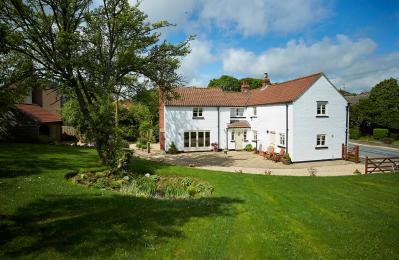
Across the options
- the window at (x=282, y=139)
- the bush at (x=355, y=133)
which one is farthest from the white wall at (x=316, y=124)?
the bush at (x=355, y=133)

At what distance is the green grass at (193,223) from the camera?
790 cm

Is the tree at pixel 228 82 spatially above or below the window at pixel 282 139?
above

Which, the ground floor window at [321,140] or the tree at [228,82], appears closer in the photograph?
the ground floor window at [321,140]

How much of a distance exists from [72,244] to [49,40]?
46.6ft

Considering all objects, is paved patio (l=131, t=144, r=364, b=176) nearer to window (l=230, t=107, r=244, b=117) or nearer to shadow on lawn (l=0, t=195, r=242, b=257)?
window (l=230, t=107, r=244, b=117)

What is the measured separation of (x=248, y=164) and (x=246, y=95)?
14.1 metres

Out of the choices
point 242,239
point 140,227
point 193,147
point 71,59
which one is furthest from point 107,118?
point 193,147

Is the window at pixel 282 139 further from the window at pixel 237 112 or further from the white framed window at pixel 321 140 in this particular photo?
the window at pixel 237 112

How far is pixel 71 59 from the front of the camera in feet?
59.8

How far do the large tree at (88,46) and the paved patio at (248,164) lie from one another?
10.3 m

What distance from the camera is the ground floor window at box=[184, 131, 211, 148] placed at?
34656 millimetres

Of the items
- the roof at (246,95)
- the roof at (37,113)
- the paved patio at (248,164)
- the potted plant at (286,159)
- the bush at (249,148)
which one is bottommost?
the paved patio at (248,164)

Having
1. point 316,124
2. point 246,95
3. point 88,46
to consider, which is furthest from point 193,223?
point 246,95

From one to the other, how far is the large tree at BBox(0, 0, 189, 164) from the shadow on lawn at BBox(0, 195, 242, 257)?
23.9 ft
